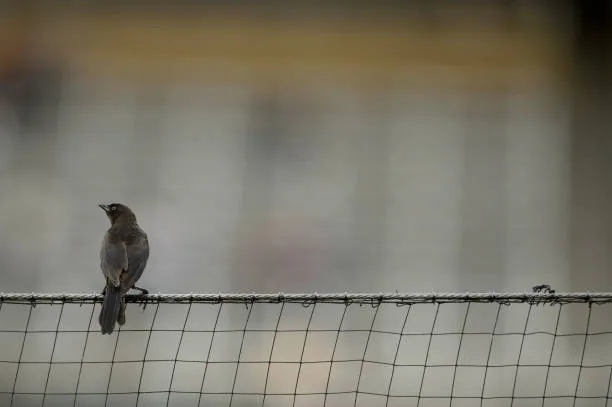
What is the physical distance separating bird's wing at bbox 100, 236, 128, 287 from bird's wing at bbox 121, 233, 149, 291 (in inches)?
1.0

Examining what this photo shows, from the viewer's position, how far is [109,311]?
4621mm

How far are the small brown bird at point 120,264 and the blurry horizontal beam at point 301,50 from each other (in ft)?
5.63

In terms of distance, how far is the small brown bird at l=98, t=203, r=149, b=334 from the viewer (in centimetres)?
463

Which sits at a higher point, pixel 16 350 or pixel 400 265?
pixel 400 265

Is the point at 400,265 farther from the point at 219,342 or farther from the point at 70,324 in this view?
the point at 70,324

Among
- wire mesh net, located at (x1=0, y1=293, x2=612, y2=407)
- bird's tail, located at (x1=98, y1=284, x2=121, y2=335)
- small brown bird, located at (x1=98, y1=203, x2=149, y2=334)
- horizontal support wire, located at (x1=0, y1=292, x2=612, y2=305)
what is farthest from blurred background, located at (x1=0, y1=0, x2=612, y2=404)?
horizontal support wire, located at (x1=0, y1=292, x2=612, y2=305)

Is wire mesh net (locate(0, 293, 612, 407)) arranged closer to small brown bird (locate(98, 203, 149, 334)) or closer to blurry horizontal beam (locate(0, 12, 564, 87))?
small brown bird (locate(98, 203, 149, 334))

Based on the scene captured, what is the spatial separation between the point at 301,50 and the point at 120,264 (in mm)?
2705

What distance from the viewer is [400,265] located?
23.2 ft

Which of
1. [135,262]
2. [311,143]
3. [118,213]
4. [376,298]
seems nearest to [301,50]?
[311,143]

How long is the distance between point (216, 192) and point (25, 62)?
1.52 meters

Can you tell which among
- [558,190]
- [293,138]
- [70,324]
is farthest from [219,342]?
[558,190]

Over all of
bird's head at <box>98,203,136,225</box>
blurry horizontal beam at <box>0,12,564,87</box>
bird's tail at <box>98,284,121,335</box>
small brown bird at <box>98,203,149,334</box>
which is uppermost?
blurry horizontal beam at <box>0,12,564,87</box>

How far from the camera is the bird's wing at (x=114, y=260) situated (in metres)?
4.93
